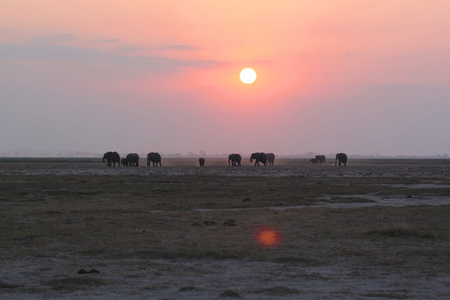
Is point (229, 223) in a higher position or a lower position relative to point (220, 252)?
higher

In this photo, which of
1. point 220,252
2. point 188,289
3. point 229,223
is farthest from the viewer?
point 229,223

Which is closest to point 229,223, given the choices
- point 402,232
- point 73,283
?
point 402,232

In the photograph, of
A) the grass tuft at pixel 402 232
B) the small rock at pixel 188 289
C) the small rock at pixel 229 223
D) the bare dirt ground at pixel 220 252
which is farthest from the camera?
the small rock at pixel 229 223

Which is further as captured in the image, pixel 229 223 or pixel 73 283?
pixel 229 223

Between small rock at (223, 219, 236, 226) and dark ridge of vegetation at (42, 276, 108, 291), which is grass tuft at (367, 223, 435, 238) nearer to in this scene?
small rock at (223, 219, 236, 226)

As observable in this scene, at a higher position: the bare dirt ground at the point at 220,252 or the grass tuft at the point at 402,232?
the grass tuft at the point at 402,232

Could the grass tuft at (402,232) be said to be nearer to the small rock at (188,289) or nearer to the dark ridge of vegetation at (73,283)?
the small rock at (188,289)

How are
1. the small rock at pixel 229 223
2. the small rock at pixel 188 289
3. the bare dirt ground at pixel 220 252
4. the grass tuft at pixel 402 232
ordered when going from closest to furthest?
1. the small rock at pixel 188 289
2. the bare dirt ground at pixel 220 252
3. the grass tuft at pixel 402 232
4. the small rock at pixel 229 223

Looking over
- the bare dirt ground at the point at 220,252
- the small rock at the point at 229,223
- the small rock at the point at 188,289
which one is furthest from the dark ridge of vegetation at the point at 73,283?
the small rock at the point at 229,223

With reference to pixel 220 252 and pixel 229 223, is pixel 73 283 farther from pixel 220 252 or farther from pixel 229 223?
pixel 229 223

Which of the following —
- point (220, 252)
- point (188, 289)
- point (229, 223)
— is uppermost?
point (229, 223)

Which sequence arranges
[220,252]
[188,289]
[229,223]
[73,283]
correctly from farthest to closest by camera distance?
[229,223] → [220,252] → [73,283] → [188,289]

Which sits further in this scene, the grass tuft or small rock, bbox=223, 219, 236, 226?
small rock, bbox=223, 219, 236, 226

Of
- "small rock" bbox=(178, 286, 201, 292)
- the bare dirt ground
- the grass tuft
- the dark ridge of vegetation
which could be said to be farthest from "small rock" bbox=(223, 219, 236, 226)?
"small rock" bbox=(178, 286, 201, 292)
